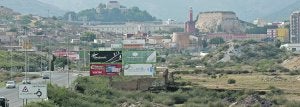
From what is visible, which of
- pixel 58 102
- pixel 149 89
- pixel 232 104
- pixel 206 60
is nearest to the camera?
pixel 58 102

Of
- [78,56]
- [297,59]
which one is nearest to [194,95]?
[78,56]

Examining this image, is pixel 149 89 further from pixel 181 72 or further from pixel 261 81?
pixel 181 72

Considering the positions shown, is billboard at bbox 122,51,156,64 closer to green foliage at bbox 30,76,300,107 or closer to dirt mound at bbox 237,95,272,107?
green foliage at bbox 30,76,300,107

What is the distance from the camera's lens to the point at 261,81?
10019 cm

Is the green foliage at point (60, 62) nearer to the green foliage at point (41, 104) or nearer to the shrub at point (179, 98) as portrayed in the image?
the shrub at point (179, 98)

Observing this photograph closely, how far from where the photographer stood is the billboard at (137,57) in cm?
8188

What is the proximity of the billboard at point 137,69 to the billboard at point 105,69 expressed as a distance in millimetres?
2475

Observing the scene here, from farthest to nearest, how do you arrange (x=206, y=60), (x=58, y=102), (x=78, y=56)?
1. (x=206, y=60)
2. (x=78, y=56)
3. (x=58, y=102)

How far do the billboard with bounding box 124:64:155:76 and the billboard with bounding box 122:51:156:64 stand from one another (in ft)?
1.29

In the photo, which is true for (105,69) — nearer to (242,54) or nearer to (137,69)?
(137,69)

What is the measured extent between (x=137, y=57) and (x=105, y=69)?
14.6ft

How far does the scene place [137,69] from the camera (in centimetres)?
8256

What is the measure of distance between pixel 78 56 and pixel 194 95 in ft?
149

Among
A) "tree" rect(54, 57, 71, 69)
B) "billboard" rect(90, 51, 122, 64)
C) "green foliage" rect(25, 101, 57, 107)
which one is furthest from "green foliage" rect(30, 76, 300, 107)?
"tree" rect(54, 57, 71, 69)
